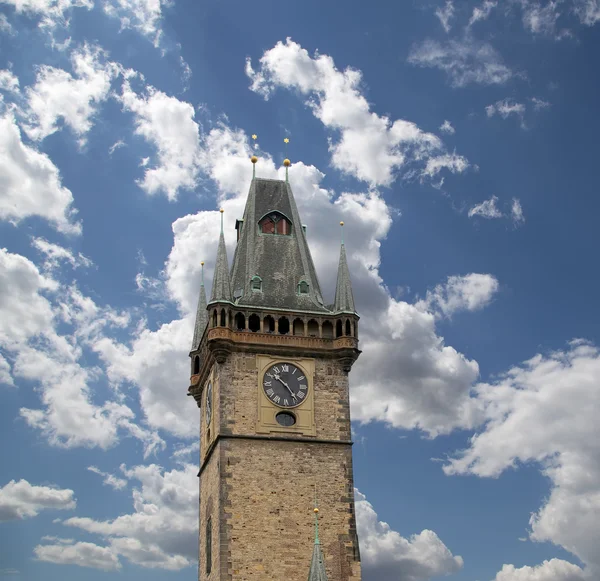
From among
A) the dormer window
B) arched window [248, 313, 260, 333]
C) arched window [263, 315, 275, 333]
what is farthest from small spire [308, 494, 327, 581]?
the dormer window

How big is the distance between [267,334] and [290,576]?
13.3m

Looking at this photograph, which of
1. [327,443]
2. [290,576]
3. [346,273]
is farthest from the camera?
[346,273]

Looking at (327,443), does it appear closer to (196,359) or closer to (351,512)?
(351,512)

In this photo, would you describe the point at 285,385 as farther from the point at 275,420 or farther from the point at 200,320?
the point at 200,320

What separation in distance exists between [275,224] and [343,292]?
7.19 meters

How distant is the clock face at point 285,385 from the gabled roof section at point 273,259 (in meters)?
3.89

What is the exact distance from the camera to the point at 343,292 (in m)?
60.0

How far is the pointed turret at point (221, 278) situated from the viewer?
58.0m

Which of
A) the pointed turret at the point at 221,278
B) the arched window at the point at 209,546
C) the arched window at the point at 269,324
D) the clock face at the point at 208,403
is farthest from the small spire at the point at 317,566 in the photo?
the pointed turret at the point at 221,278

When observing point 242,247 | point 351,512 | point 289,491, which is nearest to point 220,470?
point 289,491

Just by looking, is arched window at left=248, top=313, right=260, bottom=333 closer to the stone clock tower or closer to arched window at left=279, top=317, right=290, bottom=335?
the stone clock tower

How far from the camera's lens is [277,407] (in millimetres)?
55906

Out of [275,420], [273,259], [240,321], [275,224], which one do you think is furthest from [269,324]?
[275,224]

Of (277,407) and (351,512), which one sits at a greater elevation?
(277,407)
